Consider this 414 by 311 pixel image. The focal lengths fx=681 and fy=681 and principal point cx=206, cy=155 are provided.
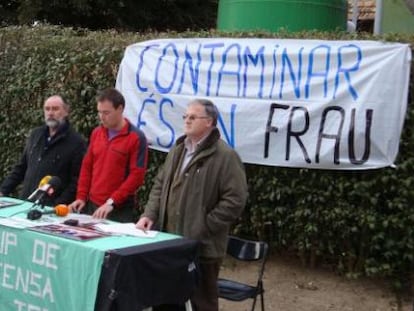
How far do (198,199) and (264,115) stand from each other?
6.20 ft

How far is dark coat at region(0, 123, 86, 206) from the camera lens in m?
5.07

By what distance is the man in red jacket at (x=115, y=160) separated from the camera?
15.3ft

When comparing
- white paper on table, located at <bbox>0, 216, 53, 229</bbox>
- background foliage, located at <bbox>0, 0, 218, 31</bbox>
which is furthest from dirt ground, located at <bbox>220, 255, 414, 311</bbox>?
background foliage, located at <bbox>0, 0, 218, 31</bbox>

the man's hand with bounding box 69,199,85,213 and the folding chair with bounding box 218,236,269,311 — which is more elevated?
the man's hand with bounding box 69,199,85,213

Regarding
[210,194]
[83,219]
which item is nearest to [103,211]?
[83,219]

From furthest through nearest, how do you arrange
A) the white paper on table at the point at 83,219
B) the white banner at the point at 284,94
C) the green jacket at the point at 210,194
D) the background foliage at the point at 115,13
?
the background foliage at the point at 115,13 → the white banner at the point at 284,94 → the white paper on table at the point at 83,219 → the green jacket at the point at 210,194

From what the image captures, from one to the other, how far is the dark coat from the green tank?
2.58 metres

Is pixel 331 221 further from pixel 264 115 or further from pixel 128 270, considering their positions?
pixel 128 270

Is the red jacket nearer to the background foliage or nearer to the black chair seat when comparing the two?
the black chair seat

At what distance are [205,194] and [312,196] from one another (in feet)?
6.09

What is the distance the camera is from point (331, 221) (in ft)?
18.6

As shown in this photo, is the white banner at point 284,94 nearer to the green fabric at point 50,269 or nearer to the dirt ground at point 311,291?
the dirt ground at point 311,291

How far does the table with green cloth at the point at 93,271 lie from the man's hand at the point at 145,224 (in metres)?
0.14

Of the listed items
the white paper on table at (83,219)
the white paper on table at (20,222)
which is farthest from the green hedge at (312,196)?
the white paper on table at (20,222)
